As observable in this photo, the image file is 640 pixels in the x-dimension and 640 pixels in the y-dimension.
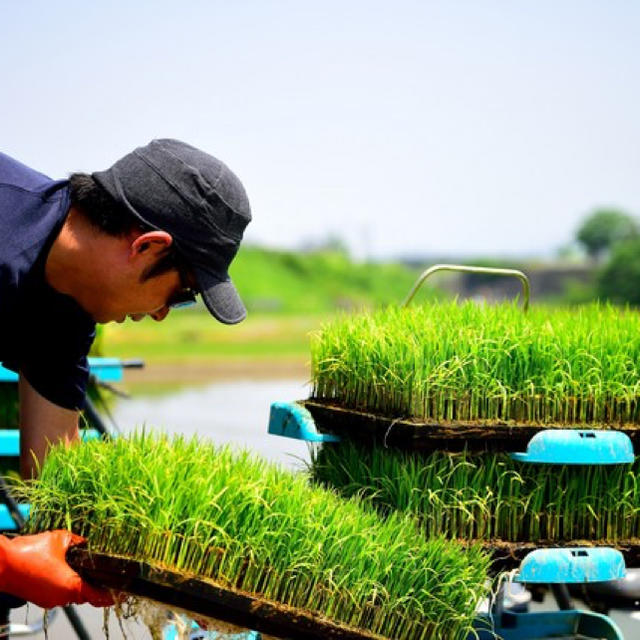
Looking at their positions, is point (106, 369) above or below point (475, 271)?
below

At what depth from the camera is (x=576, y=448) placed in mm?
2000

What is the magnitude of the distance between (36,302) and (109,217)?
21 cm

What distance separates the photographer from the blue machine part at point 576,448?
6.50 feet

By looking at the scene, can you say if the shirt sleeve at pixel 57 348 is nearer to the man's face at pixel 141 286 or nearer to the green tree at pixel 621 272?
the man's face at pixel 141 286

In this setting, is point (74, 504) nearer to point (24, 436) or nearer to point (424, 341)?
point (24, 436)

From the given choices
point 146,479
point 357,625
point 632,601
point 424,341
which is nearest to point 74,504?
point 146,479

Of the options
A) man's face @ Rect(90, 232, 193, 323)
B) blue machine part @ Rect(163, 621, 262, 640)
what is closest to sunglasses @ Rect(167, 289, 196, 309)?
man's face @ Rect(90, 232, 193, 323)

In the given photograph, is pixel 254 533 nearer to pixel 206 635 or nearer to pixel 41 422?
pixel 206 635

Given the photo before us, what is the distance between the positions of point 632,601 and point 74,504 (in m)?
1.80

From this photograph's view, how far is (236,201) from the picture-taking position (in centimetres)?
185

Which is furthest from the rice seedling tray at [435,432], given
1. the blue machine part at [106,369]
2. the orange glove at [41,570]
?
the blue machine part at [106,369]

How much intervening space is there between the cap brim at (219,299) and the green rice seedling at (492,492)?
1.23 ft

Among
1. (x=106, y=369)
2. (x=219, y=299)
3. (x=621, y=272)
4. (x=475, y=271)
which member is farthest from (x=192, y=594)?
(x=621, y=272)

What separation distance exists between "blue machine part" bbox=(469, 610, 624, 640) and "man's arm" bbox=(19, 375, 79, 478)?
0.92 m
